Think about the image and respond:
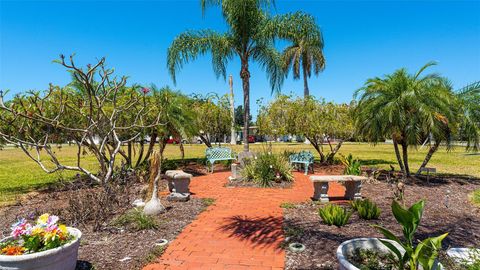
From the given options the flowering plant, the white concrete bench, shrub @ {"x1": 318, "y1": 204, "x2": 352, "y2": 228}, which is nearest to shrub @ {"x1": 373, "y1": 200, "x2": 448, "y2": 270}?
shrub @ {"x1": 318, "y1": 204, "x2": 352, "y2": 228}

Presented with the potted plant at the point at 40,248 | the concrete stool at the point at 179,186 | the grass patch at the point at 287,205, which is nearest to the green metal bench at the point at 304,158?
the grass patch at the point at 287,205

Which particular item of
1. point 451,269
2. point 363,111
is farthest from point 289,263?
point 363,111

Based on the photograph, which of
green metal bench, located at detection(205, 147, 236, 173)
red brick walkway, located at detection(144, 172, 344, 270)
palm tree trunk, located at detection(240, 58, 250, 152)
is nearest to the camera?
red brick walkway, located at detection(144, 172, 344, 270)

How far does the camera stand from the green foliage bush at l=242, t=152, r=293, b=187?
8539 millimetres

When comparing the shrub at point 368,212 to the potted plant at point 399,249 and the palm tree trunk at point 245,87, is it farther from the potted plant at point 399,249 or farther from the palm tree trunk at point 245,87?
the palm tree trunk at point 245,87

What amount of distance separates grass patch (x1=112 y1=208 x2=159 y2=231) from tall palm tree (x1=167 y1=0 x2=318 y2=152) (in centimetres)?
673

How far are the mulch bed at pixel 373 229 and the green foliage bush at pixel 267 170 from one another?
241cm

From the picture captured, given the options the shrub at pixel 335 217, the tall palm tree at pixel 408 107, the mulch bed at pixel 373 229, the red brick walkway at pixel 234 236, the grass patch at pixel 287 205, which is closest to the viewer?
the red brick walkway at pixel 234 236

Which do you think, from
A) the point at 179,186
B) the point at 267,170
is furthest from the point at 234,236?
the point at 267,170

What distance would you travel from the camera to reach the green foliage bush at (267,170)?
8539 millimetres

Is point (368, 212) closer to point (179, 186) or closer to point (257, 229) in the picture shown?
point (257, 229)

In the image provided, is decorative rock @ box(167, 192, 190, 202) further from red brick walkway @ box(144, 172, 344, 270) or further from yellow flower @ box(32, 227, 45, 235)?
yellow flower @ box(32, 227, 45, 235)

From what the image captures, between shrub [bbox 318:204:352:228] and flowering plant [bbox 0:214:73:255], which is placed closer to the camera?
flowering plant [bbox 0:214:73:255]

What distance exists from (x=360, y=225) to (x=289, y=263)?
183cm
